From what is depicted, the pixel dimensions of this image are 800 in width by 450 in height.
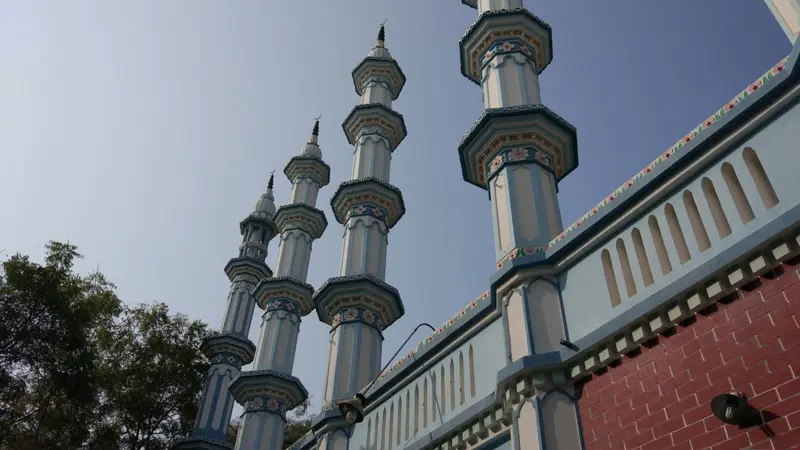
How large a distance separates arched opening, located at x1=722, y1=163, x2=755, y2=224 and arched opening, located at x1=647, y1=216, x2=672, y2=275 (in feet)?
2.36

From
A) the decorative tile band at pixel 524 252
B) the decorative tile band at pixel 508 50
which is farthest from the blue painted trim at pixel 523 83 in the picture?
the decorative tile band at pixel 524 252

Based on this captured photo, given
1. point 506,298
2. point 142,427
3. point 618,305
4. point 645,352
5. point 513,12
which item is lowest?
point 645,352

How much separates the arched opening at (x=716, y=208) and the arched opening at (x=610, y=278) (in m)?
1.12

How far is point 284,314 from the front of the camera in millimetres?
16094

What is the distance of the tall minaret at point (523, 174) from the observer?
615 cm

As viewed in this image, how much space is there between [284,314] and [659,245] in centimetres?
1164

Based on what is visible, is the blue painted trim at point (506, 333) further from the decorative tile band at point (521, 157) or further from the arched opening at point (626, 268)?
the decorative tile band at point (521, 157)

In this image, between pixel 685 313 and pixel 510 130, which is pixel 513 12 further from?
pixel 685 313

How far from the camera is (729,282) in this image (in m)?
5.04

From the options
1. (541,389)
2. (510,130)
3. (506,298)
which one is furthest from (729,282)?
(510,130)

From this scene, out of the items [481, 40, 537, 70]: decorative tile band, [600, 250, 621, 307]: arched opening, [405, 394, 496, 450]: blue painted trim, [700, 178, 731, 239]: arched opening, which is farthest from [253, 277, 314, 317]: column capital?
[700, 178, 731, 239]: arched opening

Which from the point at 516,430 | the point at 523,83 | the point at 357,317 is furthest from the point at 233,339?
the point at 516,430

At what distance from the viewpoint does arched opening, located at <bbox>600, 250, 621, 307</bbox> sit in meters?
6.07

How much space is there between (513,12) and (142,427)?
55.7 ft
